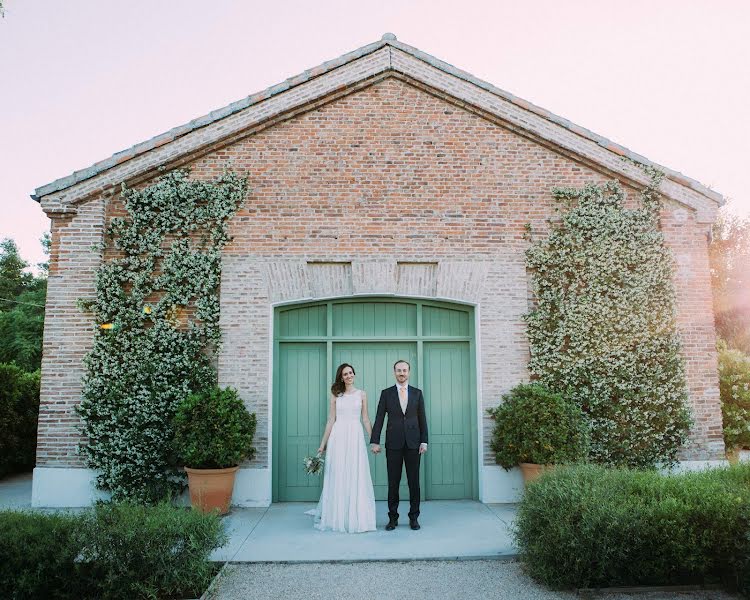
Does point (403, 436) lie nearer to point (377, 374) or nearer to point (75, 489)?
point (377, 374)

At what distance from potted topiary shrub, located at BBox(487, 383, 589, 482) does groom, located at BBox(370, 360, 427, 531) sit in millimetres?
1523

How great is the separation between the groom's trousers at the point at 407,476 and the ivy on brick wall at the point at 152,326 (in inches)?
114

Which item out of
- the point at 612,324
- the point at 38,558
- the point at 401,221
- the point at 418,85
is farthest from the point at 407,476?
the point at 418,85

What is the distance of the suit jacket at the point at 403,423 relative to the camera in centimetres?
717

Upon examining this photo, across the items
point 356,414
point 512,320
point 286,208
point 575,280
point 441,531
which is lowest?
point 441,531

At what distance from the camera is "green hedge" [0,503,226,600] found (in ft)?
15.4

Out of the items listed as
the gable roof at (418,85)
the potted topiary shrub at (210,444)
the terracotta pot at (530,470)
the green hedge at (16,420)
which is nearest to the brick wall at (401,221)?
the gable roof at (418,85)

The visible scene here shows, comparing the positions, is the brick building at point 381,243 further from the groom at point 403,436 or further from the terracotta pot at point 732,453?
the groom at point 403,436

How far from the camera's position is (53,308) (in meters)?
8.56

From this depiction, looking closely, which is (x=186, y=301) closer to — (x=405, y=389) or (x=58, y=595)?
(x=405, y=389)

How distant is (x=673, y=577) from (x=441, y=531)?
2.54 meters

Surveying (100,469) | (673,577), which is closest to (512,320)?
(673,577)

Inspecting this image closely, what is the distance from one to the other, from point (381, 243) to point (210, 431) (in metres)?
3.50

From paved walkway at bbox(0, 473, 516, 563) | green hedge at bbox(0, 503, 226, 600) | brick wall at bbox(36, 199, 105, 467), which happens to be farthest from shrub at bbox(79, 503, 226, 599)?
brick wall at bbox(36, 199, 105, 467)
